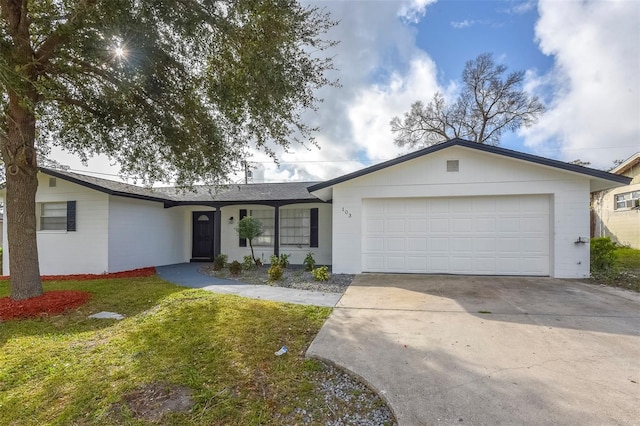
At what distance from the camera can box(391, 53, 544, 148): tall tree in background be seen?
840 inches

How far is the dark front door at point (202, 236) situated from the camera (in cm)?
1342

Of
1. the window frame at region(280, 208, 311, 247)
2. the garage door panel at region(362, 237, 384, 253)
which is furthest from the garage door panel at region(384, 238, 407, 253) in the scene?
the window frame at region(280, 208, 311, 247)

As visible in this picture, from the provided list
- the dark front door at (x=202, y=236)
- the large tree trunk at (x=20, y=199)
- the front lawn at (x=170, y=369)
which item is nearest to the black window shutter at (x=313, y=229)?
the dark front door at (x=202, y=236)

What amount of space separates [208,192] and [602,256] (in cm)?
1312

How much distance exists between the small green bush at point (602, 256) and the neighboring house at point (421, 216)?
1.33 m

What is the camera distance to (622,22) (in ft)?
27.0

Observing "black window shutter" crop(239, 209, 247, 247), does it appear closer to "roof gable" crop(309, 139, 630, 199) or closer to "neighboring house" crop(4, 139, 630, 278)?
"neighboring house" crop(4, 139, 630, 278)

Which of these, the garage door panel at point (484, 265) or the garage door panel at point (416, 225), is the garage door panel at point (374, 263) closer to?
the garage door panel at point (416, 225)

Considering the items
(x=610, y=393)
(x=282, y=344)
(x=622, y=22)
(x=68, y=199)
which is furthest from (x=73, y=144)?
(x=622, y=22)

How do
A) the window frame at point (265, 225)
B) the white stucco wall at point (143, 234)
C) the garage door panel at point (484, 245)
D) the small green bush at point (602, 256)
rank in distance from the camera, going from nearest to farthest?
the garage door panel at point (484, 245), the small green bush at point (602, 256), the white stucco wall at point (143, 234), the window frame at point (265, 225)

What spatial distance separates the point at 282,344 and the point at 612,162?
2863cm

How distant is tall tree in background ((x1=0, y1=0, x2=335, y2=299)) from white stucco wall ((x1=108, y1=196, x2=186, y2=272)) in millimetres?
3038

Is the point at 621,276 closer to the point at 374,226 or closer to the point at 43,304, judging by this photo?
the point at 374,226

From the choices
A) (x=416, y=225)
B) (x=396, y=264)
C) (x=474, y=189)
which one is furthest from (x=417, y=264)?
(x=474, y=189)
